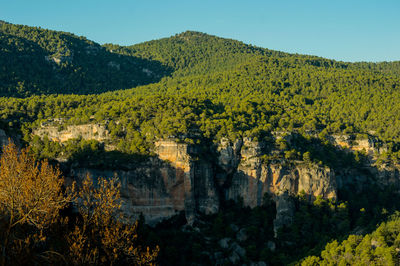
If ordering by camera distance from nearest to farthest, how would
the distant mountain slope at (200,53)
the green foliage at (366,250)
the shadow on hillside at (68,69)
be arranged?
1. the green foliage at (366,250)
2. the shadow on hillside at (68,69)
3. the distant mountain slope at (200,53)

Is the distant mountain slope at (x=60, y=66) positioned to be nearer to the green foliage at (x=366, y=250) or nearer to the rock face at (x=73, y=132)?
the rock face at (x=73, y=132)

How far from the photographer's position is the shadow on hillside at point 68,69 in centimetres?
10219

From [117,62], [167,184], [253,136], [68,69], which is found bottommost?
[167,184]

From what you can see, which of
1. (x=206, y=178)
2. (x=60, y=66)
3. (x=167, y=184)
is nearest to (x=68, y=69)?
(x=60, y=66)

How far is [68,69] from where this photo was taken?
121 metres

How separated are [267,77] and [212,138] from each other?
150ft

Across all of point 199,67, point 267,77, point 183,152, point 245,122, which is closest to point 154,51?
point 199,67

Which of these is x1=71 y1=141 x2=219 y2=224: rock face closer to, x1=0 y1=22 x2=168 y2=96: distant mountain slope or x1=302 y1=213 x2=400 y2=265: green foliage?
x1=302 y1=213 x2=400 y2=265: green foliage

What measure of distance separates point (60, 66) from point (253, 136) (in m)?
70.4

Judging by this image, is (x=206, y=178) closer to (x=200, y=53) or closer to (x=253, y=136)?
(x=253, y=136)

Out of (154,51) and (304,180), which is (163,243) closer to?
(304,180)

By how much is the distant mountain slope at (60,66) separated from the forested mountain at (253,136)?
0.64 metres

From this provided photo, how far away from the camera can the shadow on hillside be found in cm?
10219

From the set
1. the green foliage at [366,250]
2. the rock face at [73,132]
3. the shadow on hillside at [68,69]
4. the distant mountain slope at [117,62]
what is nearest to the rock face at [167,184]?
the rock face at [73,132]
